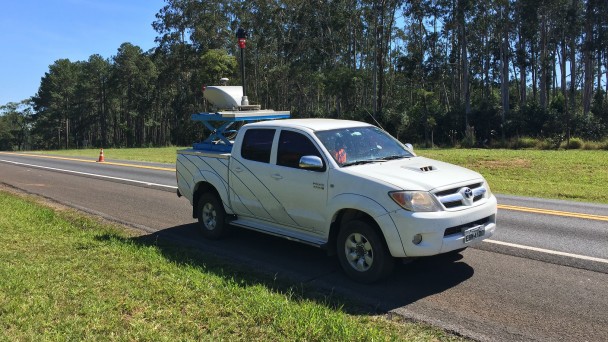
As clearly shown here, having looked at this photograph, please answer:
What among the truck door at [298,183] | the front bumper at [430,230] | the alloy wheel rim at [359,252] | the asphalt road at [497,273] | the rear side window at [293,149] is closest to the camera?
the asphalt road at [497,273]

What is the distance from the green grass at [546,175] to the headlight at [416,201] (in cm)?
901

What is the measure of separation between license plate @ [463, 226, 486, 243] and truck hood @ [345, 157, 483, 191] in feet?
Result: 1.80

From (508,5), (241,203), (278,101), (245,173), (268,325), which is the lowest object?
(268,325)

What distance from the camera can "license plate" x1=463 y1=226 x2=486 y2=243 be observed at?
5.40 metres

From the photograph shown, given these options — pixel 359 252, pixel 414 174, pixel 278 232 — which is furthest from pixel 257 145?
pixel 414 174

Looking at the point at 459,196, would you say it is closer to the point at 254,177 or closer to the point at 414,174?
the point at 414,174

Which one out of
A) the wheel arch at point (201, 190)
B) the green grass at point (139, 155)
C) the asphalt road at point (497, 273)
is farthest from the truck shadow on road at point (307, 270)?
the green grass at point (139, 155)

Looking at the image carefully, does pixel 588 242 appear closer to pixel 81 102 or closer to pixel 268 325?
pixel 268 325

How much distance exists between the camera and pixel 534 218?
924 cm

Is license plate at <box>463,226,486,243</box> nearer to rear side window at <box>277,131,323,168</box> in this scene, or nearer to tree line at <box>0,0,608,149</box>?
rear side window at <box>277,131,323,168</box>

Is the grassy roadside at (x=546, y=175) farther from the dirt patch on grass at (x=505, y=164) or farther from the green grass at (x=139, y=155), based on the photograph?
the green grass at (x=139, y=155)

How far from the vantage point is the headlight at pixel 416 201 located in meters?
5.16

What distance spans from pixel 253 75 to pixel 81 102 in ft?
145

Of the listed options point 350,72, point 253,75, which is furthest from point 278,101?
point 350,72
